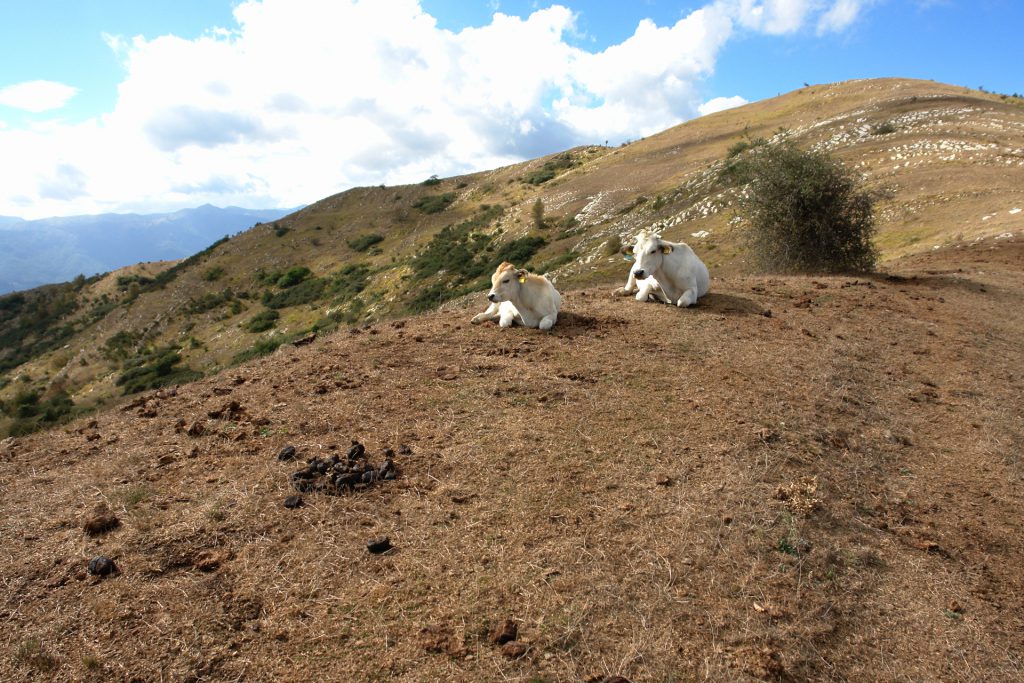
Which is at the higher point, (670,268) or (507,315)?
(670,268)

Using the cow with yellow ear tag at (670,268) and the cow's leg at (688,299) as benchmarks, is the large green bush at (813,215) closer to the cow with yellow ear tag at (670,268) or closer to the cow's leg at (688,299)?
the cow with yellow ear tag at (670,268)

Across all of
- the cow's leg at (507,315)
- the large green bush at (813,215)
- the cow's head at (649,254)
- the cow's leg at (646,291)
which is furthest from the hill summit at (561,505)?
the large green bush at (813,215)

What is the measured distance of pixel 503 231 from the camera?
39125 millimetres

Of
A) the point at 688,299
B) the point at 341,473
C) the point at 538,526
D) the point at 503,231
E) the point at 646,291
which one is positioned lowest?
the point at 538,526

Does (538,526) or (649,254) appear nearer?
(538,526)

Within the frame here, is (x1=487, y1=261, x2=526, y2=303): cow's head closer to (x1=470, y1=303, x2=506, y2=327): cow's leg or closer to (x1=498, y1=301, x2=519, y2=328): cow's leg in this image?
(x1=498, y1=301, x2=519, y2=328): cow's leg

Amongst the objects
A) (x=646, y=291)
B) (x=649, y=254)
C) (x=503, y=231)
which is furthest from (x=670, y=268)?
(x=503, y=231)

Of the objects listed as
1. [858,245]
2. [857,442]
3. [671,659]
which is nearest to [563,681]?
[671,659]

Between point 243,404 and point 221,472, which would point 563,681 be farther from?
point 243,404

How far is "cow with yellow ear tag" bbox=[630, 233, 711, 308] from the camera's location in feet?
36.2

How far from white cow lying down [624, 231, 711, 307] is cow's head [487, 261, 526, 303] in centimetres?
254

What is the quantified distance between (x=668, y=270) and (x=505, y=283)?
144 inches

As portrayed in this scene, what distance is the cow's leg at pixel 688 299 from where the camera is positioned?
11016mm

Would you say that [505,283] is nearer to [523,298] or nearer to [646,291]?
[523,298]
